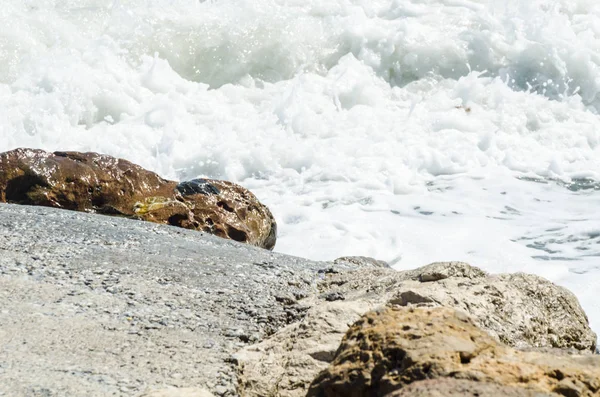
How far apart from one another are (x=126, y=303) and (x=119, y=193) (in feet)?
8.59

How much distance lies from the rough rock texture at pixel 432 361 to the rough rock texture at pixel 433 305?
0.53 meters

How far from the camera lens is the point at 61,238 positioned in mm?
4152

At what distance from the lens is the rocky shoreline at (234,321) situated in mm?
2086

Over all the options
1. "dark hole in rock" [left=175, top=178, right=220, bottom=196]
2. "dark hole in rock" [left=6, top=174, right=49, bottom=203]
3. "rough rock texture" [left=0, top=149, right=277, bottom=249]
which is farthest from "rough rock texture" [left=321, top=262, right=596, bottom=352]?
"dark hole in rock" [left=6, top=174, right=49, bottom=203]

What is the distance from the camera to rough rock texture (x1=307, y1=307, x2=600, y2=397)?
1937 millimetres

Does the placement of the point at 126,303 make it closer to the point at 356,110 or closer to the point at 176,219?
the point at 176,219

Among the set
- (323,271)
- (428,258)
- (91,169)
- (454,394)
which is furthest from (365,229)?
(454,394)

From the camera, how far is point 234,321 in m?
3.29

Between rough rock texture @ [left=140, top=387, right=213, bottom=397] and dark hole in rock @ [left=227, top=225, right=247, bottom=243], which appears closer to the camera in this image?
rough rock texture @ [left=140, top=387, right=213, bottom=397]

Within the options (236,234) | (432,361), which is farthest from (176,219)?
(432,361)

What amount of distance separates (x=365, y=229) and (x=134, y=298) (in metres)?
3.88

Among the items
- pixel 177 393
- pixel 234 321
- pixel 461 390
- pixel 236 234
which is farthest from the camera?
pixel 236 234

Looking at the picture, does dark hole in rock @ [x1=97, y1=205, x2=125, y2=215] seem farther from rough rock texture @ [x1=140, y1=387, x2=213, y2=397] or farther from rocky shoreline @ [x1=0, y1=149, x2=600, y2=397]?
rough rock texture @ [x1=140, y1=387, x2=213, y2=397]

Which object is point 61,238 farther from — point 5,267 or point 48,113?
point 48,113
